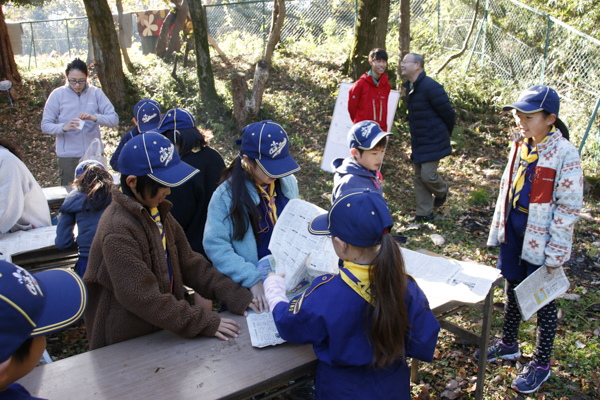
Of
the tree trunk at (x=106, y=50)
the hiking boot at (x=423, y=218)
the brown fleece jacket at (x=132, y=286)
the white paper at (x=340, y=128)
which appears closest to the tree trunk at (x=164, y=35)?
the tree trunk at (x=106, y=50)

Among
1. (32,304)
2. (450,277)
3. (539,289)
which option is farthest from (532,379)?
(32,304)

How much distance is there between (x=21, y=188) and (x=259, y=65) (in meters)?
6.55

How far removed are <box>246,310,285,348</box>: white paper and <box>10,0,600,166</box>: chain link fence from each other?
6.99 meters

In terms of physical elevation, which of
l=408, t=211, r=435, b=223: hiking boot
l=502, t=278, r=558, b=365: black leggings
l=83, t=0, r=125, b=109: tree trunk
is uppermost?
l=83, t=0, r=125, b=109: tree trunk

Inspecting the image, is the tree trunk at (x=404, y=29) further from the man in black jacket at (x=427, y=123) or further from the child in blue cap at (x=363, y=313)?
the child in blue cap at (x=363, y=313)

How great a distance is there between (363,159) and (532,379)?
2.06 metres

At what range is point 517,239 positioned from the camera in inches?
121

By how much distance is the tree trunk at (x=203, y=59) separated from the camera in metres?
10.3

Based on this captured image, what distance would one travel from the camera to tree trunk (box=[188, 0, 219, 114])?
10336 millimetres

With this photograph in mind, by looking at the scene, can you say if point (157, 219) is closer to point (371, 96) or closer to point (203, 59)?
point (371, 96)

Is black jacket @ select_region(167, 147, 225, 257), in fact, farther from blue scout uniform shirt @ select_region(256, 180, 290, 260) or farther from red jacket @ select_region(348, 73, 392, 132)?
red jacket @ select_region(348, 73, 392, 132)

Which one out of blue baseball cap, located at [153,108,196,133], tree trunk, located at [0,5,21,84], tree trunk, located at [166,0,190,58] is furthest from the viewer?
tree trunk, located at [166,0,190,58]

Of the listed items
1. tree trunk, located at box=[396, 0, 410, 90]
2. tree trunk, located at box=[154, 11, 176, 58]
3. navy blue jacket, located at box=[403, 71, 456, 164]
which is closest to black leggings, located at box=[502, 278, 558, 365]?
navy blue jacket, located at box=[403, 71, 456, 164]

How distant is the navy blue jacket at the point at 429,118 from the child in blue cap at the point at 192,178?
11.5 ft
